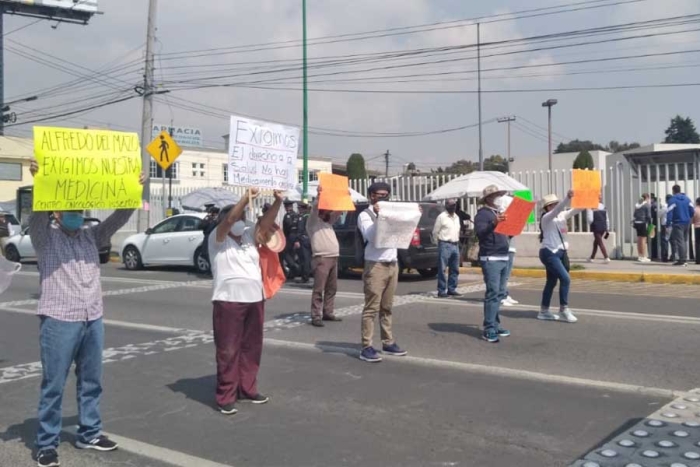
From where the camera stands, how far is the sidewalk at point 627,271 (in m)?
15.1

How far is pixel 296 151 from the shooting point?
726 cm

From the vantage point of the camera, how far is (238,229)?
6.02 metres

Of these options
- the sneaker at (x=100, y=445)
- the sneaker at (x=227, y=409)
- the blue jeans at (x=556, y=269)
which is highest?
the blue jeans at (x=556, y=269)

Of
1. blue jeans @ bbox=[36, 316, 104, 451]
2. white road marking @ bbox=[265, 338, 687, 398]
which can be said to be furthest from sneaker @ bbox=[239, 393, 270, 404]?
white road marking @ bbox=[265, 338, 687, 398]

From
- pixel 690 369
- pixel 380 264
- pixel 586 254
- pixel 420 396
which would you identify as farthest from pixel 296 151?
pixel 586 254

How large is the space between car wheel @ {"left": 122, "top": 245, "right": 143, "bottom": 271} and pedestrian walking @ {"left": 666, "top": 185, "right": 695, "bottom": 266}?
13622 mm

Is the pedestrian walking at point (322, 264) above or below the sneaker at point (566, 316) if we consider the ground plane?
above

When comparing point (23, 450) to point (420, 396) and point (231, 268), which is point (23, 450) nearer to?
point (231, 268)

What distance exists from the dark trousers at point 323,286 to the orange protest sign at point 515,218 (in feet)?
9.29

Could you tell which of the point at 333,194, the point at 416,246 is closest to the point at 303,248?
the point at 416,246

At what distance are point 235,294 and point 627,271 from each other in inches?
479

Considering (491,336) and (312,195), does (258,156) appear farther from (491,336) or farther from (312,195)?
(312,195)

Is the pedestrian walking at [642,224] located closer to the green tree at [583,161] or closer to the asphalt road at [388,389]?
the asphalt road at [388,389]

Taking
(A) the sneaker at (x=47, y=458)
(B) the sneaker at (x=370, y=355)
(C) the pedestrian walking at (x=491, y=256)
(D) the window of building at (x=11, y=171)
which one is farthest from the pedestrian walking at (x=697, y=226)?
(D) the window of building at (x=11, y=171)
